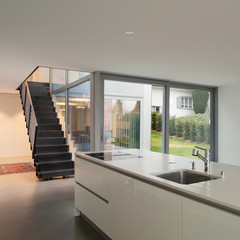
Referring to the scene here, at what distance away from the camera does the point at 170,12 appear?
235 centimetres

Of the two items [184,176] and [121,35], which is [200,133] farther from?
[184,176]

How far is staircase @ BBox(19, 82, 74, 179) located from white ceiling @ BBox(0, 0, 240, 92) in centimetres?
191

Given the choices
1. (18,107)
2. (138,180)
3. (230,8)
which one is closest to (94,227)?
(138,180)

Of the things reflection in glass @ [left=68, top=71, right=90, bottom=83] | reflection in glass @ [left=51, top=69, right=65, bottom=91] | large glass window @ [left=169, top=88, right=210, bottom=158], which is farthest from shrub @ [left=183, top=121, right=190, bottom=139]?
reflection in glass @ [left=51, top=69, right=65, bottom=91]

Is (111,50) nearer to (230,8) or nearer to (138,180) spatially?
(230,8)

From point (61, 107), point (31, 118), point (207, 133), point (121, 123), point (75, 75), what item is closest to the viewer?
point (121, 123)

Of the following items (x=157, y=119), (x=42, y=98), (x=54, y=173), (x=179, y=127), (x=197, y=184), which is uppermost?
(x=42, y=98)

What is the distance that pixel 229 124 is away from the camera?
681 centimetres

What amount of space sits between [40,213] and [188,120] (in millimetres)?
4597

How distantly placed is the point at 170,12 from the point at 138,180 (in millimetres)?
1598

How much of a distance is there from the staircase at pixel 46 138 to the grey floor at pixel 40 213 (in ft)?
1.55

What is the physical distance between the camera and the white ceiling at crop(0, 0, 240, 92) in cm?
227

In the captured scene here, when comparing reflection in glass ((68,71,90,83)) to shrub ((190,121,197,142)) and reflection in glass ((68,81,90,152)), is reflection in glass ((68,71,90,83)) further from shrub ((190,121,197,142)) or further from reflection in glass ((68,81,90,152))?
shrub ((190,121,197,142))

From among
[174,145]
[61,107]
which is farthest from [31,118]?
[174,145]
